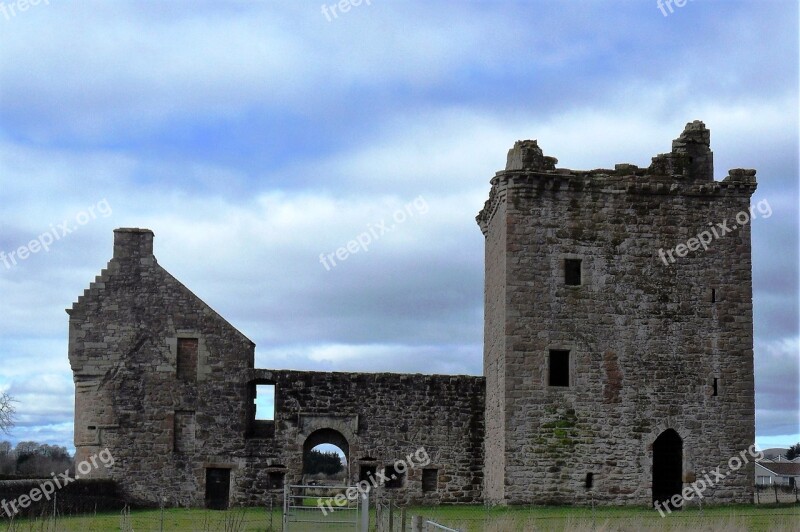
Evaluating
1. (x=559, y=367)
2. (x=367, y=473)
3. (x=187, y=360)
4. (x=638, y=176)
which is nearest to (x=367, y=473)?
(x=367, y=473)

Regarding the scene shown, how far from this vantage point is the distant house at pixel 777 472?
3318 inches

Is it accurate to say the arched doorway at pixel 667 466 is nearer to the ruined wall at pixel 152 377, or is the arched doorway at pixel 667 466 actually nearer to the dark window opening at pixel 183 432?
the ruined wall at pixel 152 377

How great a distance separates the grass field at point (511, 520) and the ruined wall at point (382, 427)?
1.19 metres

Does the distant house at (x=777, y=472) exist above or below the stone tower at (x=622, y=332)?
below

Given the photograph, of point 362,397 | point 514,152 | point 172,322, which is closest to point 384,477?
point 362,397

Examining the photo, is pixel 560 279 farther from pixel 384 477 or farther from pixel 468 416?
pixel 384 477

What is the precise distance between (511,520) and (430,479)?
9.50 metres

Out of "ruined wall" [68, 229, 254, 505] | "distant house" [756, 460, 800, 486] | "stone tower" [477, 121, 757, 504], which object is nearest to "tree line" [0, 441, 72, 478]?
"ruined wall" [68, 229, 254, 505]

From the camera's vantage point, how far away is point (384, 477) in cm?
2991

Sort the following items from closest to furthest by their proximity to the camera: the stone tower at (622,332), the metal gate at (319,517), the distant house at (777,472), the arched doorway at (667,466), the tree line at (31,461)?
1. the metal gate at (319,517)
2. the stone tower at (622,332)
3. the arched doorway at (667,466)
4. the tree line at (31,461)
5. the distant house at (777,472)

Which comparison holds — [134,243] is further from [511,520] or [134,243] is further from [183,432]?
[511,520]

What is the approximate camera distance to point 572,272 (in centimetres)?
2781

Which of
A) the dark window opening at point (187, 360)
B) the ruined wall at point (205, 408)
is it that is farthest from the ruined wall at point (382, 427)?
the dark window opening at point (187, 360)

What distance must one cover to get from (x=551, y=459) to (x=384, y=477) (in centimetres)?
517
